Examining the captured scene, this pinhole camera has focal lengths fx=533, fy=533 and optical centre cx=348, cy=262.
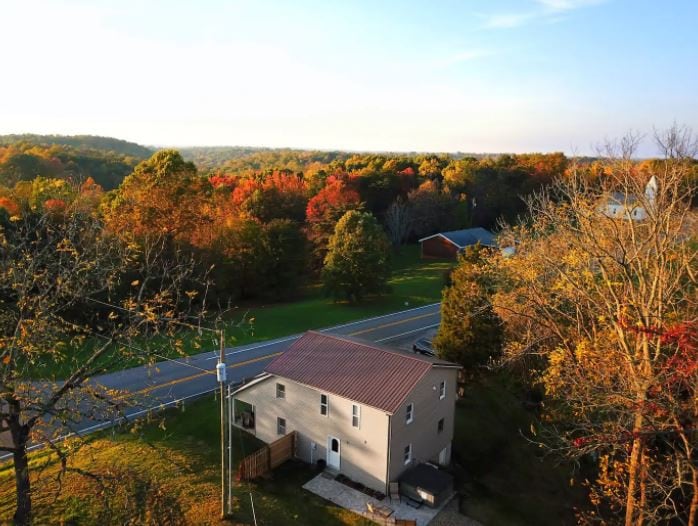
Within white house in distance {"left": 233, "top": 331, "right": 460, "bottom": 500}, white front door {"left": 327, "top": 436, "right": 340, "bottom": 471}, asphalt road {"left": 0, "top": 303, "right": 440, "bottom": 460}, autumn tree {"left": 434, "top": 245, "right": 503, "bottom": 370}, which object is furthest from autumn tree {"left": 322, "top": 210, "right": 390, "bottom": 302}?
white front door {"left": 327, "top": 436, "right": 340, "bottom": 471}

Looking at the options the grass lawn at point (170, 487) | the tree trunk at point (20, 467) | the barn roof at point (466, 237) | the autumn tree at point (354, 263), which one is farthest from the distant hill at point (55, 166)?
the barn roof at point (466, 237)

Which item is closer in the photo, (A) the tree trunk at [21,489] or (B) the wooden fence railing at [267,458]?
(A) the tree trunk at [21,489]

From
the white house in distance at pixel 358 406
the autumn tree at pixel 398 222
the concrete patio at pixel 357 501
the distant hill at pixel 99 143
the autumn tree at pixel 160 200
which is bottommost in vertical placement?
the concrete patio at pixel 357 501

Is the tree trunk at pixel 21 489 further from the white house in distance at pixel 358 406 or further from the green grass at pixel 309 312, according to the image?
the green grass at pixel 309 312

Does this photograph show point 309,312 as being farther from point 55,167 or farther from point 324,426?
point 55,167

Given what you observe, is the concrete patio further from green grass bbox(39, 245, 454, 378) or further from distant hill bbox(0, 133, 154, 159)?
distant hill bbox(0, 133, 154, 159)

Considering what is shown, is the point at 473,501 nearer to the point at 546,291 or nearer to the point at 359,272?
the point at 546,291


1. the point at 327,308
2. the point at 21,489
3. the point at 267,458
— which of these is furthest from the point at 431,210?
the point at 21,489
